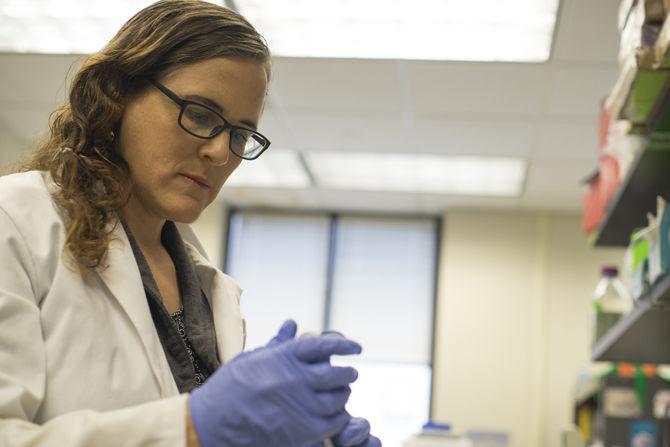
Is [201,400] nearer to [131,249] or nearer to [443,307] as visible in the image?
[131,249]

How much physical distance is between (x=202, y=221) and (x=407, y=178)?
5.07 ft

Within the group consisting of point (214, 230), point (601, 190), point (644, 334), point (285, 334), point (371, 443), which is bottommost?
point (371, 443)

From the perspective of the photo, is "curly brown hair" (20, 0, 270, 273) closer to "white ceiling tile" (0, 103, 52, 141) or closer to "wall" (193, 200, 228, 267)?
"white ceiling tile" (0, 103, 52, 141)

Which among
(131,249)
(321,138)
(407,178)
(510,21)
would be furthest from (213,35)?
(407,178)

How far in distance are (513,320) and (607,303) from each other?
2370mm

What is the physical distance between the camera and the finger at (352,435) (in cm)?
104

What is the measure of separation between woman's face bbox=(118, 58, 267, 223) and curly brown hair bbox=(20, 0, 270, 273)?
0.7 inches

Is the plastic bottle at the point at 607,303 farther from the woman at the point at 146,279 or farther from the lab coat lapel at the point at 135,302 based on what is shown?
the lab coat lapel at the point at 135,302

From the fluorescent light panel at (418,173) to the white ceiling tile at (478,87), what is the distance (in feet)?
2.40

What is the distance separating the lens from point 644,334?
7.27 ft

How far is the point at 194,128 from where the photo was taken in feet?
3.98

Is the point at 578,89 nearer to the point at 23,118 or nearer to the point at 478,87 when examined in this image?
the point at 478,87

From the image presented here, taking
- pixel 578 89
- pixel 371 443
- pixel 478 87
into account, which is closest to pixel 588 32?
pixel 578 89

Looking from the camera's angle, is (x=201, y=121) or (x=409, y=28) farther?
(x=409, y=28)
